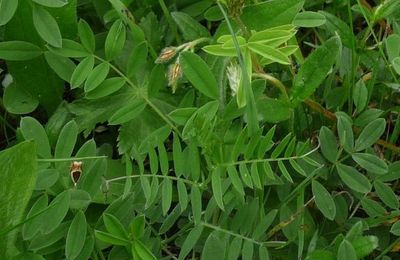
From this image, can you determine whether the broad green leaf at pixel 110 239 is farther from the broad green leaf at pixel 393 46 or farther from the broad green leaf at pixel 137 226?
the broad green leaf at pixel 393 46

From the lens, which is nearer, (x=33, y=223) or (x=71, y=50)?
(x=33, y=223)

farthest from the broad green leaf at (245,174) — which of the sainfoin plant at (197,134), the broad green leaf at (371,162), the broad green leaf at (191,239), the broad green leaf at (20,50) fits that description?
the broad green leaf at (20,50)

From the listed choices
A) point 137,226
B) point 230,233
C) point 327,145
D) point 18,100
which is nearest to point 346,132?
point 327,145

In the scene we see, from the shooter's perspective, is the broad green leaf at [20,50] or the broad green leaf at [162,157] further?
the broad green leaf at [20,50]

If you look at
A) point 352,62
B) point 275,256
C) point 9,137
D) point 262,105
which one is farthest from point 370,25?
point 9,137

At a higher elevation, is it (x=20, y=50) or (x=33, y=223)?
(x=20, y=50)

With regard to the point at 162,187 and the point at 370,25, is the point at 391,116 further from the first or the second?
the point at 162,187

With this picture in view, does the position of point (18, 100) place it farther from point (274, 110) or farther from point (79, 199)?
point (274, 110)
